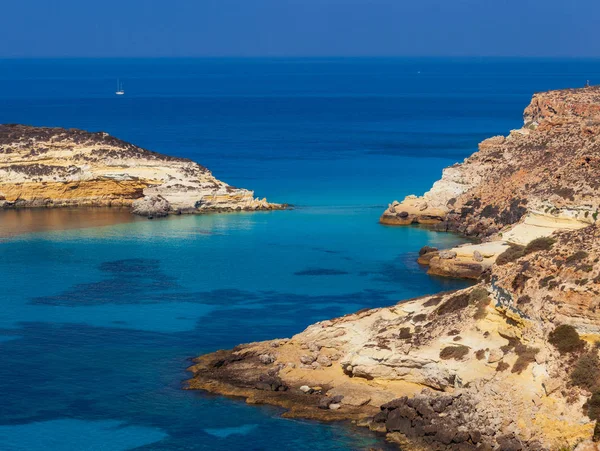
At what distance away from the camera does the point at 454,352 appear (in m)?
35.8

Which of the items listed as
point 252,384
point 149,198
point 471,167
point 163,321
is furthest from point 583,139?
point 252,384

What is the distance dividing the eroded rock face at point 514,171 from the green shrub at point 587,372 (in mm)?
27282

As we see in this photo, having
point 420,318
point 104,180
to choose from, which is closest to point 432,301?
point 420,318

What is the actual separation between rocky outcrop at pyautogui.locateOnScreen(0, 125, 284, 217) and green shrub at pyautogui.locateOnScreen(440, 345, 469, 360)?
4235 cm

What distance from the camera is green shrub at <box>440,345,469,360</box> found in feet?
116

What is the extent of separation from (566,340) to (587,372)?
1228 mm

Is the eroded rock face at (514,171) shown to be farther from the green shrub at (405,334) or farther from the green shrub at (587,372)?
the green shrub at (587,372)

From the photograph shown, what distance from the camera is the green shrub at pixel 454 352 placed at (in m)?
35.5

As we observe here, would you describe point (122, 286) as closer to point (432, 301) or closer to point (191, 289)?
point (191, 289)

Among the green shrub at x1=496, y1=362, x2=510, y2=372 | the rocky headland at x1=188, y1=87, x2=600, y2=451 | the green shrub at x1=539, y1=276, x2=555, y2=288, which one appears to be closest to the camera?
the rocky headland at x1=188, y1=87, x2=600, y2=451

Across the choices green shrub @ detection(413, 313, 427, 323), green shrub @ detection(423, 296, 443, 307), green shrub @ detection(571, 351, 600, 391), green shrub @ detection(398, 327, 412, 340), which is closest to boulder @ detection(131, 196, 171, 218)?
green shrub @ detection(423, 296, 443, 307)

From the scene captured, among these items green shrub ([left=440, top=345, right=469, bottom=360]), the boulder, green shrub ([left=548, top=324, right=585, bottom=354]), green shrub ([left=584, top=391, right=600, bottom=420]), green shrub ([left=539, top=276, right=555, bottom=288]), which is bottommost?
green shrub ([left=584, top=391, right=600, bottom=420])

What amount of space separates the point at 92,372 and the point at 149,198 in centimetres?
3675

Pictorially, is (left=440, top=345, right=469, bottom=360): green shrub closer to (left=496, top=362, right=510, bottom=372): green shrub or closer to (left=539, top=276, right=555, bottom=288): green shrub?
(left=496, top=362, right=510, bottom=372): green shrub
